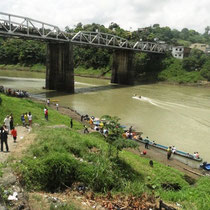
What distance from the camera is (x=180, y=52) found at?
90500 mm

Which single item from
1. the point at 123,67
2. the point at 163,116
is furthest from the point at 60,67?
the point at 163,116

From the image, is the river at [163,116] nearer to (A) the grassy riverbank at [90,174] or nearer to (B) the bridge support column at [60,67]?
(B) the bridge support column at [60,67]

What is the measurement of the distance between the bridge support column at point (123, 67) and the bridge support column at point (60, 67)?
25501 mm

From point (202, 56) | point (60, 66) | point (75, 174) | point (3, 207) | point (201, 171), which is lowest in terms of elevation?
point (201, 171)

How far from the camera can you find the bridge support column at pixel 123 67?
7306 cm

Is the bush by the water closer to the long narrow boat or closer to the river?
the long narrow boat

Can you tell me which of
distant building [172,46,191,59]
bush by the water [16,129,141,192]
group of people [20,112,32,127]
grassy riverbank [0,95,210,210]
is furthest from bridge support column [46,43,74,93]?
distant building [172,46,191,59]

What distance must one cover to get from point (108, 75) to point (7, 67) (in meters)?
57.9

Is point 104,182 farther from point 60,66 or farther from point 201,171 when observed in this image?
point 60,66

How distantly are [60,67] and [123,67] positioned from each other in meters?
27.8

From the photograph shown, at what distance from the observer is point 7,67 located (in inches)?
4545

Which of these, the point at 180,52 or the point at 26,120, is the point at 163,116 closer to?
the point at 26,120

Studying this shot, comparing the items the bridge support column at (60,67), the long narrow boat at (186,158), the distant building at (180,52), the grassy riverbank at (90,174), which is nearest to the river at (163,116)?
the long narrow boat at (186,158)

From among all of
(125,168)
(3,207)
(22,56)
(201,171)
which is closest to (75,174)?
(125,168)
